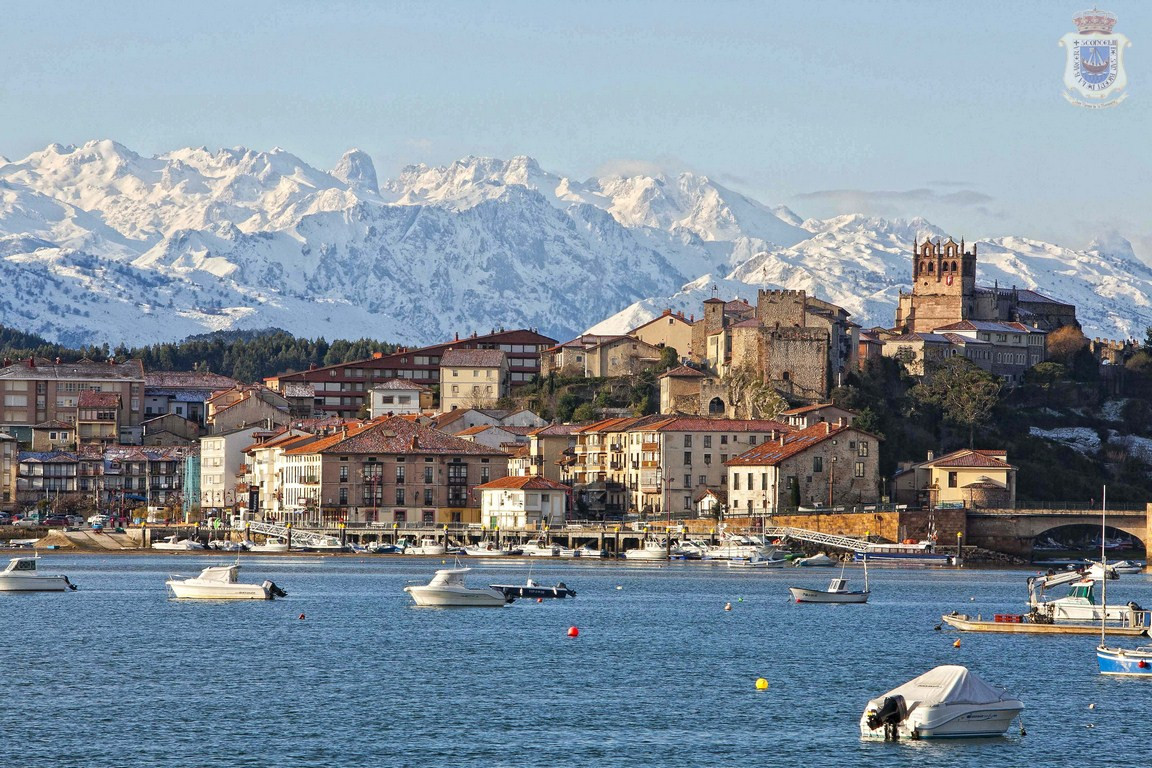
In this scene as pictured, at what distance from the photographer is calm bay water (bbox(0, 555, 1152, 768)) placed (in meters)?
46.4

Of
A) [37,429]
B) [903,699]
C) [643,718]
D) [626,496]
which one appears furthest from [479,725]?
[37,429]

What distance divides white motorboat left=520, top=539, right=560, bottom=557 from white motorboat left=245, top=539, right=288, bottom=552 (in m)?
17.2

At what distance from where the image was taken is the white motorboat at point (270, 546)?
141 meters

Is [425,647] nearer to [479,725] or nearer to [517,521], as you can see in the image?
[479,725]

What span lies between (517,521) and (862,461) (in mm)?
24136

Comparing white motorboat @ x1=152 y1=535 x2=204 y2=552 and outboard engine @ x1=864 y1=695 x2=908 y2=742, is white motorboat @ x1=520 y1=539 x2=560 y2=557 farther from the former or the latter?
outboard engine @ x1=864 y1=695 x2=908 y2=742

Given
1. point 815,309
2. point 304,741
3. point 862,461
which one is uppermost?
point 815,309

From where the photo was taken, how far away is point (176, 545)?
478 feet

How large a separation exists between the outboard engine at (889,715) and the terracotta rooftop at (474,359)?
143 metres

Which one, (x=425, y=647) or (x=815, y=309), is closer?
(x=425, y=647)

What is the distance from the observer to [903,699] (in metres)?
47.1

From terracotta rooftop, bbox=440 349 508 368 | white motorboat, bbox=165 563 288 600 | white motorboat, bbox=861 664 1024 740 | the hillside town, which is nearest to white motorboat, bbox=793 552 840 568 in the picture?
the hillside town

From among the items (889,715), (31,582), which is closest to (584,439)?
(31,582)

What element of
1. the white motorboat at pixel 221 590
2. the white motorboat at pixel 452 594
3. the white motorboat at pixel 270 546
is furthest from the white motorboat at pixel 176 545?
the white motorboat at pixel 452 594
